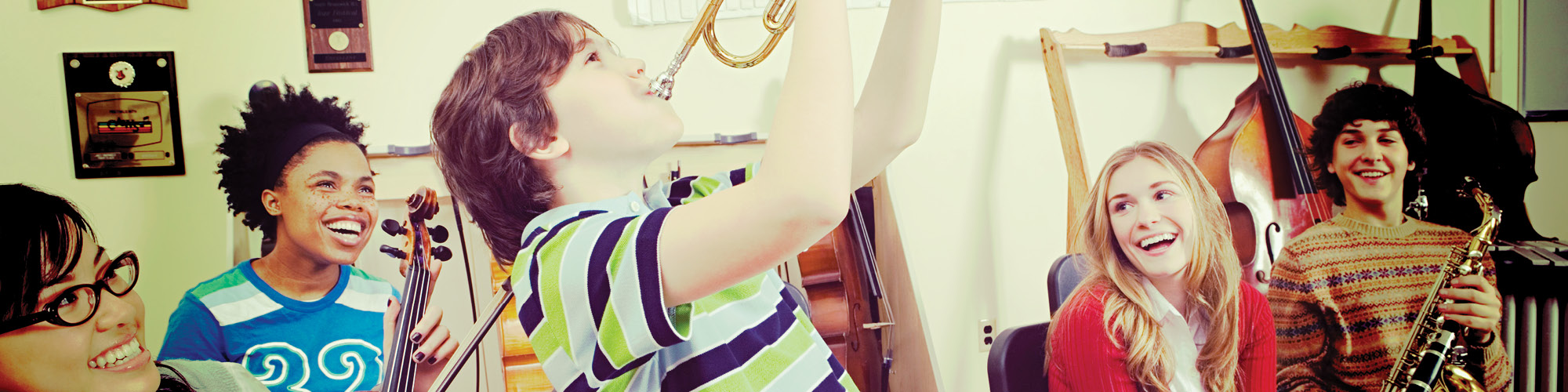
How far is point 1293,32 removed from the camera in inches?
77.4

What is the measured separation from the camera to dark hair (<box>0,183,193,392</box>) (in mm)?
1297

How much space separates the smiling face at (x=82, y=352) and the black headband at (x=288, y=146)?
12.0 inches

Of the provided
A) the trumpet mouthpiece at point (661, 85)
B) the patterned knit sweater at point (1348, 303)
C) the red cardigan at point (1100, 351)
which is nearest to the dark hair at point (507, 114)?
the trumpet mouthpiece at point (661, 85)

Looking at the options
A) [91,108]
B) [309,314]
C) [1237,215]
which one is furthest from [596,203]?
[1237,215]

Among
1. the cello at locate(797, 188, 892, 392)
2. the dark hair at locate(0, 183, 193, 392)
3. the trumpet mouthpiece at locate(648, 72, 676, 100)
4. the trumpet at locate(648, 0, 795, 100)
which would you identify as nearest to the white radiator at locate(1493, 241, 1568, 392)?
the cello at locate(797, 188, 892, 392)

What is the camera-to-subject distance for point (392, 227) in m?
1.51

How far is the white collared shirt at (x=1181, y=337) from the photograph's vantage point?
174 cm

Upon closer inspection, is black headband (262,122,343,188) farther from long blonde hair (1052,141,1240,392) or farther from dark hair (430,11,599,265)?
long blonde hair (1052,141,1240,392)

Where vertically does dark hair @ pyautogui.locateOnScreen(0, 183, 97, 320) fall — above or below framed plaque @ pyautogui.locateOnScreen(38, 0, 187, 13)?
below

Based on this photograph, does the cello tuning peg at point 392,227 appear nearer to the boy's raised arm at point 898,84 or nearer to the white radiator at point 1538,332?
the boy's raised arm at point 898,84

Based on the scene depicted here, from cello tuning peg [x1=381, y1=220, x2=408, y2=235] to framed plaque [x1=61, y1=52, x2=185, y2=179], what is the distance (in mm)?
407

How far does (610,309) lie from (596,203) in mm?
282

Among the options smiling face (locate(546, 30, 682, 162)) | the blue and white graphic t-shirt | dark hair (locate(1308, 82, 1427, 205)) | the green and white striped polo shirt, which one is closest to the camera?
the green and white striped polo shirt

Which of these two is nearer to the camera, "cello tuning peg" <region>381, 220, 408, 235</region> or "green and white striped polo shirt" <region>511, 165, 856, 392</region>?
"green and white striped polo shirt" <region>511, 165, 856, 392</region>
